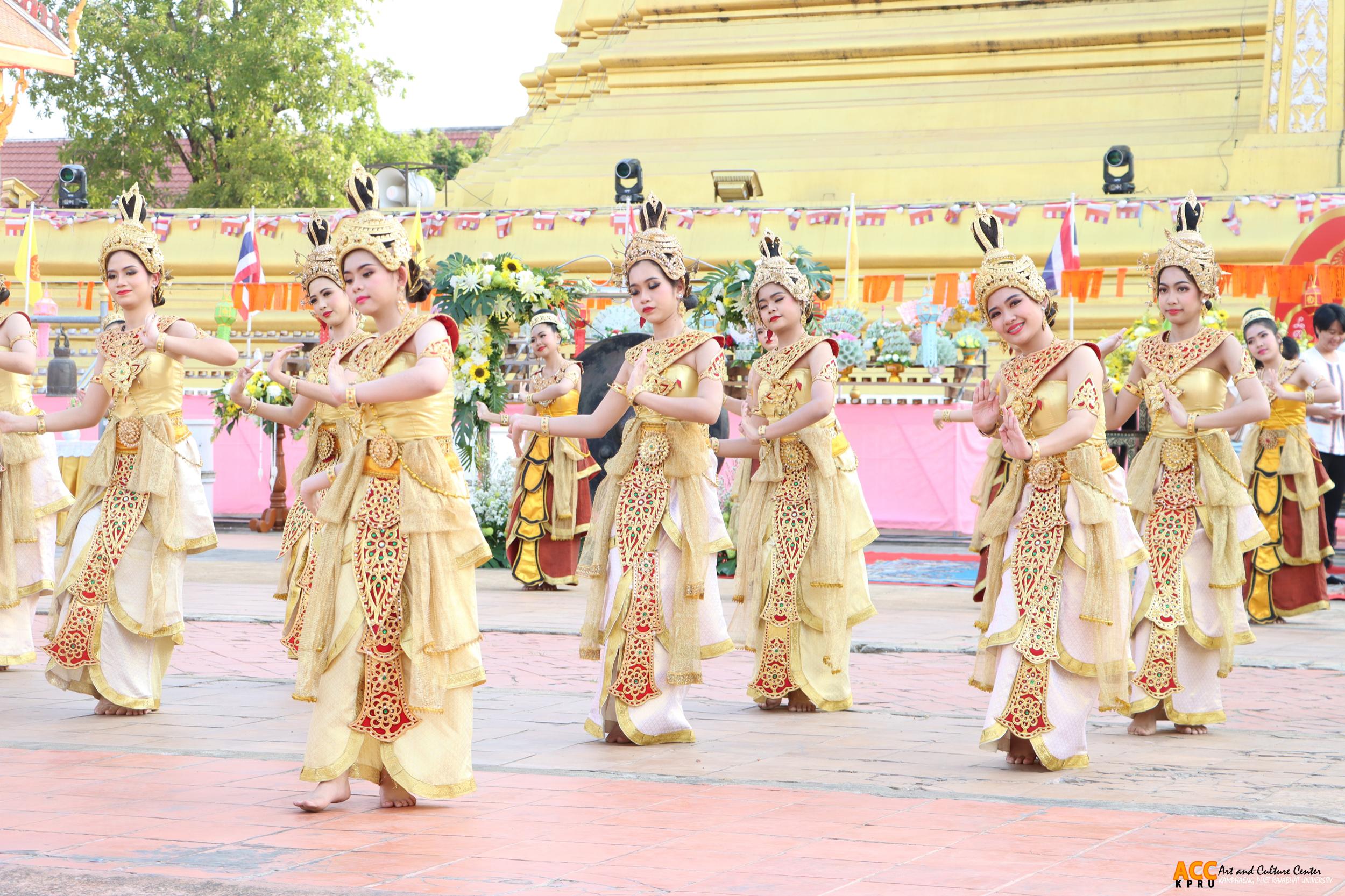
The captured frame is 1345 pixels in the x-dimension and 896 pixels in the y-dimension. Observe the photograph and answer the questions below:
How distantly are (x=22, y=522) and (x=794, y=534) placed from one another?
366 centimetres

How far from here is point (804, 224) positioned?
63.0ft

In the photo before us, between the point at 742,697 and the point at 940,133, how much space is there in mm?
14283

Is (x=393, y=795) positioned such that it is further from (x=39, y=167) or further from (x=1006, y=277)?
(x=39, y=167)

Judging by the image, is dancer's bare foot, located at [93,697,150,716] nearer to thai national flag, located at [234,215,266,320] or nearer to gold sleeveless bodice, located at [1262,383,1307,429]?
gold sleeveless bodice, located at [1262,383,1307,429]

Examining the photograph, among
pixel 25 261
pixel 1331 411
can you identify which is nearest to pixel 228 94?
pixel 25 261

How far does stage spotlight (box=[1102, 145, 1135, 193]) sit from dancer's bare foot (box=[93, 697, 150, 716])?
13038 millimetres

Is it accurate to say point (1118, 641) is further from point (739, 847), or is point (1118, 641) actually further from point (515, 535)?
point (515, 535)

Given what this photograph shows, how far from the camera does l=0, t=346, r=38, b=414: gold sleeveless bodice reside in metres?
8.20

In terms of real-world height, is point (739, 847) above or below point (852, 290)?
below

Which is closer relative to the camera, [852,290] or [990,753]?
[990,753]

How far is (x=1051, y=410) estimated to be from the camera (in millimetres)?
5820

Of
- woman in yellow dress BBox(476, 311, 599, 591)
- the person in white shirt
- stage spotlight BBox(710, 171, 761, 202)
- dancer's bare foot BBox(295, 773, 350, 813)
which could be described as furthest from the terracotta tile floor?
stage spotlight BBox(710, 171, 761, 202)

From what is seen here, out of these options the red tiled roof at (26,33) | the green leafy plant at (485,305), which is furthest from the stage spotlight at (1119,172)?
the red tiled roof at (26,33)

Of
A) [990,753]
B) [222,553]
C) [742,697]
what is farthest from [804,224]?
[990,753]
